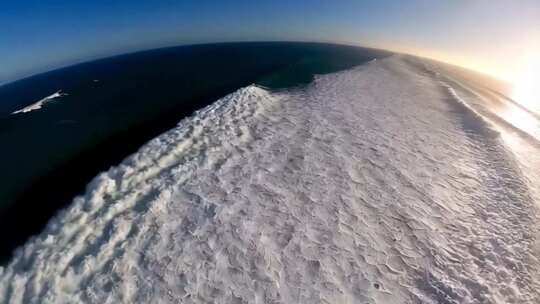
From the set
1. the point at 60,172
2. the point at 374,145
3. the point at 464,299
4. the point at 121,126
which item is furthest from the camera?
the point at 121,126

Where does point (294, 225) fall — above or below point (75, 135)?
below

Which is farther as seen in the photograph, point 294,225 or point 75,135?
point 75,135

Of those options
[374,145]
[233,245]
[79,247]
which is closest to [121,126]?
[79,247]

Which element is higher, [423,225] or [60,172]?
[60,172]

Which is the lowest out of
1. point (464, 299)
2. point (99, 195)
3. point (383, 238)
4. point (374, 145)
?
point (464, 299)

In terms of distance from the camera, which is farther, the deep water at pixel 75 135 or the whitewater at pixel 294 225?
the deep water at pixel 75 135

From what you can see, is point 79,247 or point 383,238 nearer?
point 79,247

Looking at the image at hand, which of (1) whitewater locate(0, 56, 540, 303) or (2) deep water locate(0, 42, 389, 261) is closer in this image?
(1) whitewater locate(0, 56, 540, 303)

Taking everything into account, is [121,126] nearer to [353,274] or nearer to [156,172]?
[156,172]
